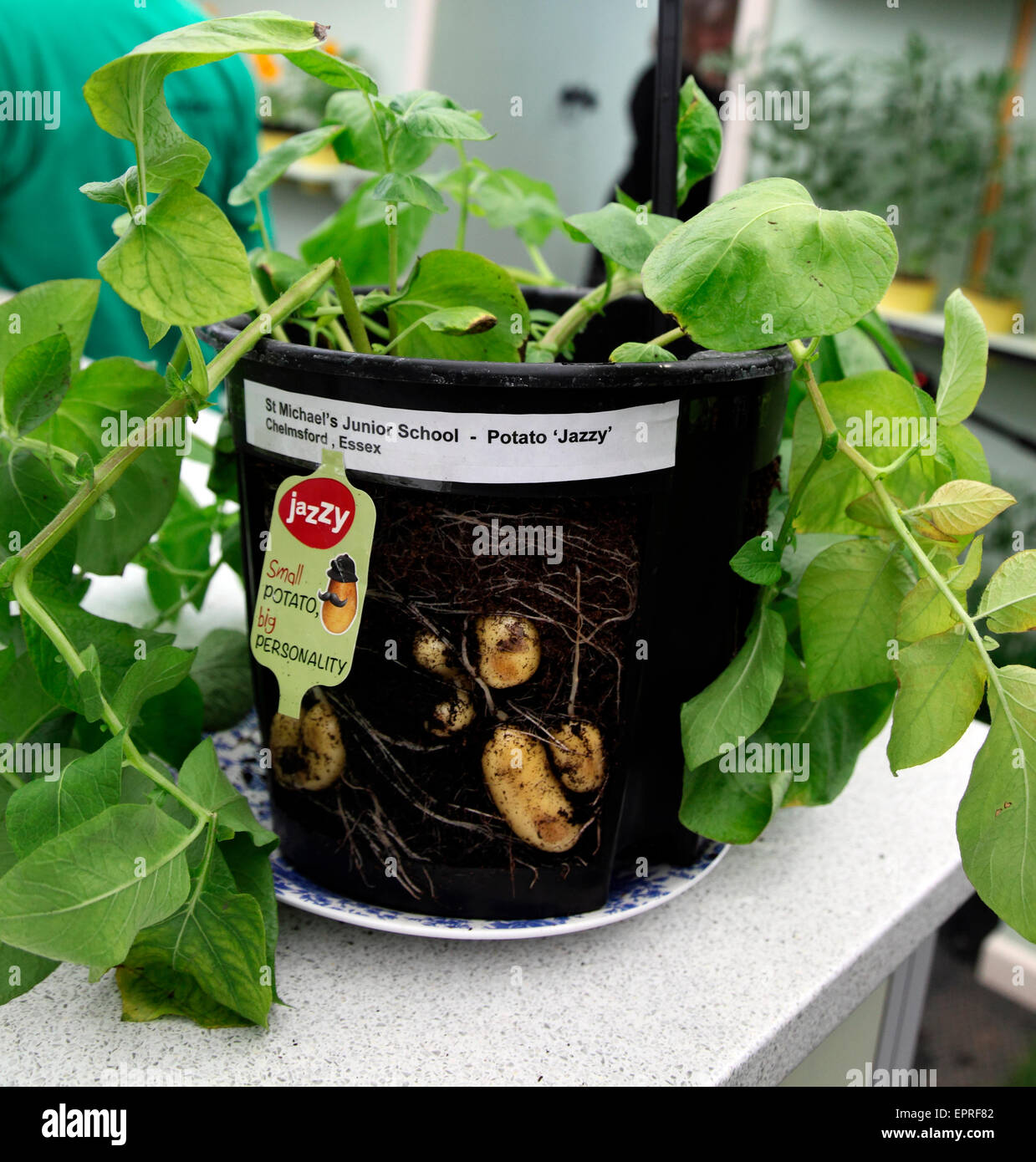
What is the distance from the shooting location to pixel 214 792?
0.34m

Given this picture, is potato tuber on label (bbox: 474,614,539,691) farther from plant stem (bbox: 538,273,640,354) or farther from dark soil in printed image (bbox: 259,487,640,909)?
plant stem (bbox: 538,273,640,354)

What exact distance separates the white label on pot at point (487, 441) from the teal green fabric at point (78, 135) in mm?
766

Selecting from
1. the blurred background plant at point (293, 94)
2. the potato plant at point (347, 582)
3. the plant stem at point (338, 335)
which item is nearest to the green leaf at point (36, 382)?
the potato plant at point (347, 582)

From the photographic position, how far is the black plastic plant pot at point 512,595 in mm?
333

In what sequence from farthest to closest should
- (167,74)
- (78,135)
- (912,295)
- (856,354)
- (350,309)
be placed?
1. (912,295)
2. (78,135)
3. (856,354)
4. (350,309)
5. (167,74)

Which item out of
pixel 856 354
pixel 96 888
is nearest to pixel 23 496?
pixel 96 888

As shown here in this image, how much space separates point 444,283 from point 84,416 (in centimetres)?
16

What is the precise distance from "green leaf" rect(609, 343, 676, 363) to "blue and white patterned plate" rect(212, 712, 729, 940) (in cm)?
22

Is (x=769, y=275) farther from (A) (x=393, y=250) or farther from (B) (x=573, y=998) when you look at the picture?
(B) (x=573, y=998)

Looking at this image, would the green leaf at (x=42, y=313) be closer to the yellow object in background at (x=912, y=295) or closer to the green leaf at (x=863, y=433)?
the green leaf at (x=863, y=433)

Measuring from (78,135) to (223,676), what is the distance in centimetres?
83

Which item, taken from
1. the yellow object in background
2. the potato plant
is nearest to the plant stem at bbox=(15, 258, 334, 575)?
the potato plant

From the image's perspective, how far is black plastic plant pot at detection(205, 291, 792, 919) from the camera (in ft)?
1.09

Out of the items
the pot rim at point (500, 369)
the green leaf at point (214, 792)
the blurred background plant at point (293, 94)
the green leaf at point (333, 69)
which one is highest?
the blurred background plant at point (293, 94)
